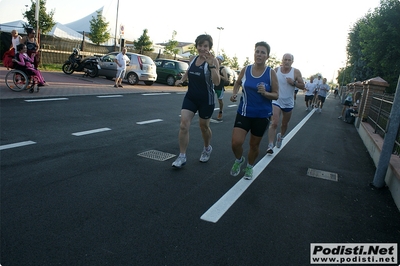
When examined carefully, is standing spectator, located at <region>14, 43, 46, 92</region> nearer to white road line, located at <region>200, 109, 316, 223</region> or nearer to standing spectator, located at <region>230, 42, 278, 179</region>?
white road line, located at <region>200, 109, 316, 223</region>

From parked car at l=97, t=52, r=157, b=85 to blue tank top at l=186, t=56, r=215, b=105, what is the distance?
15764mm

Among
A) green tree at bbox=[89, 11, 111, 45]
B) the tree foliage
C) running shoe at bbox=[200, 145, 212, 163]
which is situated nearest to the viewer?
running shoe at bbox=[200, 145, 212, 163]

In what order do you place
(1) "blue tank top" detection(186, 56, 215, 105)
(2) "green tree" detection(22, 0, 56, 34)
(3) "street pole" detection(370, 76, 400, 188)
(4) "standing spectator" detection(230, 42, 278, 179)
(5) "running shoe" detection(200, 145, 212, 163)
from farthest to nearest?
(2) "green tree" detection(22, 0, 56, 34) < (5) "running shoe" detection(200, 145, 212, 163) < (3) "street pole" detection(370, 76, 400, 188) < (1) "blue tank top" detection(186, 56, 215, 105) < (4) "standing spectator" detection(230, 42, 278, 179)

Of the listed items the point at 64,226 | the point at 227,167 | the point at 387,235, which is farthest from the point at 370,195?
the point at 64,226

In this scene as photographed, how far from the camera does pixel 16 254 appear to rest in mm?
2711

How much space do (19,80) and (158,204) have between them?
971 cm

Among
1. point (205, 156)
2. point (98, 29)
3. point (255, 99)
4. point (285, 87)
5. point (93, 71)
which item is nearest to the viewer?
point (255, 99)

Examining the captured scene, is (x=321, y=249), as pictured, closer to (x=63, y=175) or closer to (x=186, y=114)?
(x=186, y=114)

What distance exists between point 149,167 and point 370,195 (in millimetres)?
3249

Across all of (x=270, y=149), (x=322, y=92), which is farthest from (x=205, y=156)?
(x=322, y=92)

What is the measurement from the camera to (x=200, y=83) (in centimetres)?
534

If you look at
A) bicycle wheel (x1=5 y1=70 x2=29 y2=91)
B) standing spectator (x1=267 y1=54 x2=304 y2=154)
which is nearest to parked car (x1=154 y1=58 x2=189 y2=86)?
bicycle wheel (x1=5 y1=70 x2=29 y2=91)

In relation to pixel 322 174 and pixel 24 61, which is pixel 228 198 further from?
pixel 24 61

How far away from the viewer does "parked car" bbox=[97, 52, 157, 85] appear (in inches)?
812
